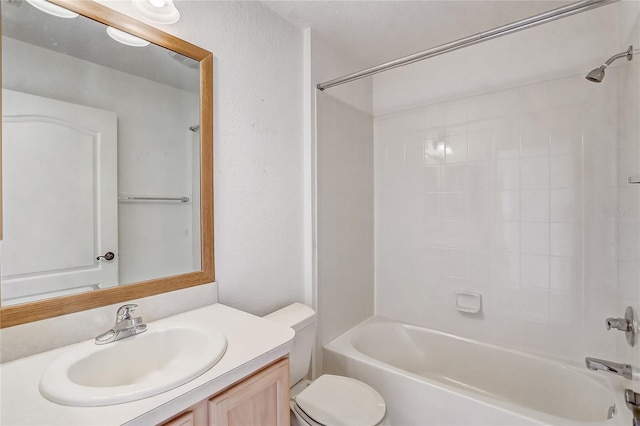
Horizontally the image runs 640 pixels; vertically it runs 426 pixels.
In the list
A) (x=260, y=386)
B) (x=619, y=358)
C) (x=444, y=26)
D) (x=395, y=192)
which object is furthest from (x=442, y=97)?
(x=260, y=386)

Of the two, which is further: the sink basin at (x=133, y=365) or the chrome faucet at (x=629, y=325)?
the chrome faucet at (x=629, y=325)

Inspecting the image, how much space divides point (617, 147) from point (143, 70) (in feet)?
7.61

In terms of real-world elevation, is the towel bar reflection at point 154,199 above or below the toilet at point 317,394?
above

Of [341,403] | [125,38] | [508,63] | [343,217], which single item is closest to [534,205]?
[508,63]

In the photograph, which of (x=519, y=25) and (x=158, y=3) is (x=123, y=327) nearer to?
(x=158, y=3)

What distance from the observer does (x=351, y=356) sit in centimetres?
180

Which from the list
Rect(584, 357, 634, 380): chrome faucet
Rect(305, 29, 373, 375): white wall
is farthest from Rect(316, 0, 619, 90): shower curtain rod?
Rect(584, 357, 634, 380): chrome faucet

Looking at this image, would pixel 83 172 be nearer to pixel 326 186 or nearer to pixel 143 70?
pixel 143 70

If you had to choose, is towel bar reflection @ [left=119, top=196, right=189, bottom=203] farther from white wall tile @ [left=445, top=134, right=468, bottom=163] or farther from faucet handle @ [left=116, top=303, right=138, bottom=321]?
white wall tile @ [left=445, top=134, right=468, bottom=163]

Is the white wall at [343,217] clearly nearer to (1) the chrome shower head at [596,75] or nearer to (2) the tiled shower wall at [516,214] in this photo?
(2) the tiled shower wall at [516,214]

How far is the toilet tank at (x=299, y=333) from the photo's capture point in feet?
4.87

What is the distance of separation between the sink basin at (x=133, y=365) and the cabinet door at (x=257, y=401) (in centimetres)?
11

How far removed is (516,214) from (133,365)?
2.13 metres

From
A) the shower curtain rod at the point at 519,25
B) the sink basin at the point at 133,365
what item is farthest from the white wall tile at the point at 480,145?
the sink basin at the point at 133,365
